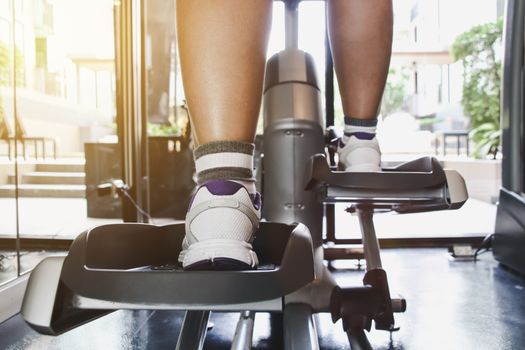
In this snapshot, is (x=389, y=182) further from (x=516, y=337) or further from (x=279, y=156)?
(x=516, y=337)

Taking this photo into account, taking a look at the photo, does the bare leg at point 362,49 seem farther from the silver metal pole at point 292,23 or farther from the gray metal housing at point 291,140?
the silver metal pole at point 292,23

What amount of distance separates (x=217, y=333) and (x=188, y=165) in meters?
2.11

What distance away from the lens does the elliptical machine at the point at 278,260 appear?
1.66ft

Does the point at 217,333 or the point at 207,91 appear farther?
the point at 217,333

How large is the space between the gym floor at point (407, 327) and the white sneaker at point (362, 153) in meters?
0.44

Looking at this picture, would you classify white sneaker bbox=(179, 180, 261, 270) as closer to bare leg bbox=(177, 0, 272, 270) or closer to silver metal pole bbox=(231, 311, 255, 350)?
bare leg bbox=(177, 0, 272, 270)

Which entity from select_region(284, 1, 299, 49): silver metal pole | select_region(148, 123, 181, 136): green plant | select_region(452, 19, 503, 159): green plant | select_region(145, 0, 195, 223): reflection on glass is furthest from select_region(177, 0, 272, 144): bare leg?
select_region(452, 19, 503, 159): green plant

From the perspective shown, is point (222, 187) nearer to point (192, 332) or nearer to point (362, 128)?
point (192, 332)

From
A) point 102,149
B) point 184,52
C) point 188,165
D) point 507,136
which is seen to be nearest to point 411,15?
point 507,136

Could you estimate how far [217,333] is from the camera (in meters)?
1.23

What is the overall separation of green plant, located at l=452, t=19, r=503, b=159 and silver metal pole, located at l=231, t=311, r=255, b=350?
3.22 metres

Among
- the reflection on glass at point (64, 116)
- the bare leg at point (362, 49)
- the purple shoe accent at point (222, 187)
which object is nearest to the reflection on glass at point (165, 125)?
the reflection on glass at point (64, 116)

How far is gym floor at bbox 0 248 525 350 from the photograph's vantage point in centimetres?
112

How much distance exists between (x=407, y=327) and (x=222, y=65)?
3.05 ft
